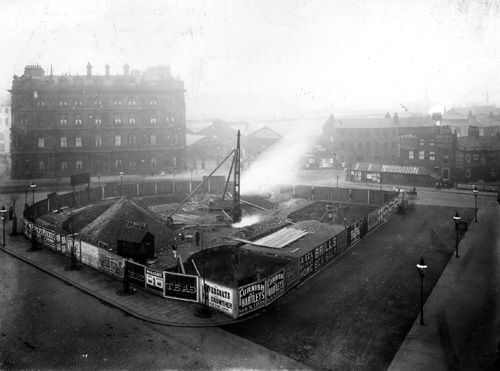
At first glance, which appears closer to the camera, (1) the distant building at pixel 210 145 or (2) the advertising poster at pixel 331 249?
(2) the advertising poster at pixel 331 249

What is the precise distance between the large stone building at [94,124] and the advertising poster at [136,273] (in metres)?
47.3

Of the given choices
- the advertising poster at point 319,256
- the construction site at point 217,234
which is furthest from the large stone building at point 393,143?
the advertising poster at point 319,256

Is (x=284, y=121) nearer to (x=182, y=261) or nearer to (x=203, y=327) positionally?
(x=182, y=261)

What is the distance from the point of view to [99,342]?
16.7 m

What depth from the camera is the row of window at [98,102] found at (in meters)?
63.4

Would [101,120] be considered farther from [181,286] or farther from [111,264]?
[181,286]

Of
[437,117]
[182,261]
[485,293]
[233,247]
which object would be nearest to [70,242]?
[182,261]

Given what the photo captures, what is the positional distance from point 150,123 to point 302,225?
1587 inches

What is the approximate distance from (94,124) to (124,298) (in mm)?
50275

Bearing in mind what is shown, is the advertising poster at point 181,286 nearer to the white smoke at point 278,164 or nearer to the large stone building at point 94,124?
the white smoke at point 278,164

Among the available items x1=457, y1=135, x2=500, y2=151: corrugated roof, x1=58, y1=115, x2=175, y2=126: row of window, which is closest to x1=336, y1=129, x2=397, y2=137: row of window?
x1=457, y1=135, x2=500, y2=151: corrugated roof

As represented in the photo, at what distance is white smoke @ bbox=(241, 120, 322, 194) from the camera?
61812 mm

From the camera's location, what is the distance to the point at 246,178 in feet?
217

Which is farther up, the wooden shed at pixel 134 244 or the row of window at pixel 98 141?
the row of window at pixel 98 141
